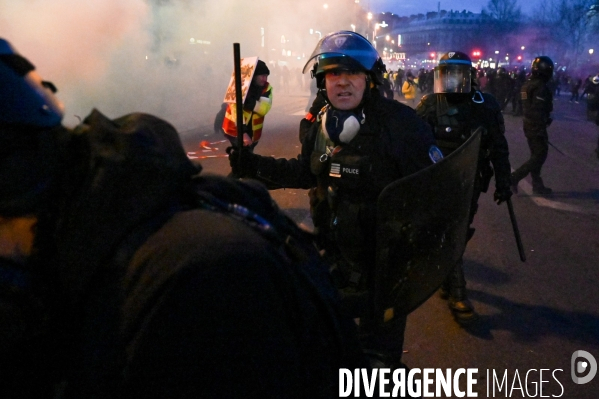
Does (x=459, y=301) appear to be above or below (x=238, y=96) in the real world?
below

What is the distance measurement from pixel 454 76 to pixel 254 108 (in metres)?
1.85

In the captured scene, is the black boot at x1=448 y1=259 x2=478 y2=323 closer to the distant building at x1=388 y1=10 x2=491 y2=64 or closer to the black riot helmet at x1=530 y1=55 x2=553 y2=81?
the black riot helmet at x1=530 y1=55 x2=553 y2=81

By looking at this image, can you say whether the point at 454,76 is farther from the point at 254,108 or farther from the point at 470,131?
the point at 254,108

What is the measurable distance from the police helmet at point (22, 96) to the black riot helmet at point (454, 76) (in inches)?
123

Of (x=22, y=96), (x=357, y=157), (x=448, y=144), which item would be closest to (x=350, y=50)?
(x=357, y=157)

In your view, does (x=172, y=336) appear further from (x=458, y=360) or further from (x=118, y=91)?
(x=118, y=91)

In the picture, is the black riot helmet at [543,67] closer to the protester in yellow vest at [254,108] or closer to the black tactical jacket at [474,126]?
the black tactical jacket at [474,126]

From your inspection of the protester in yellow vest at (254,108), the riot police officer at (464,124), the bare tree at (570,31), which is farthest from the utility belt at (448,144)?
the bare tree at (570,31)

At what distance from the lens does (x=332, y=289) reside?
0.99m

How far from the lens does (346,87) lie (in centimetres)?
228

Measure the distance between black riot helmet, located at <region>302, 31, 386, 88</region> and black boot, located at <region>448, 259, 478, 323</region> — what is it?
5.61 feet

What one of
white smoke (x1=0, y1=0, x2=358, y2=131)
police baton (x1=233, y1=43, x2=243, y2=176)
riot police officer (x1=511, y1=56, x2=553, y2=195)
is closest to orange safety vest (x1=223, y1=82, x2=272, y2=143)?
police baton (x1=233, y1=43, x2=243, y2=176)

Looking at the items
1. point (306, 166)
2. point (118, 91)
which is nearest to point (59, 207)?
point (306, 166)

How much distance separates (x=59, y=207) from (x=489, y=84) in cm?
2116
